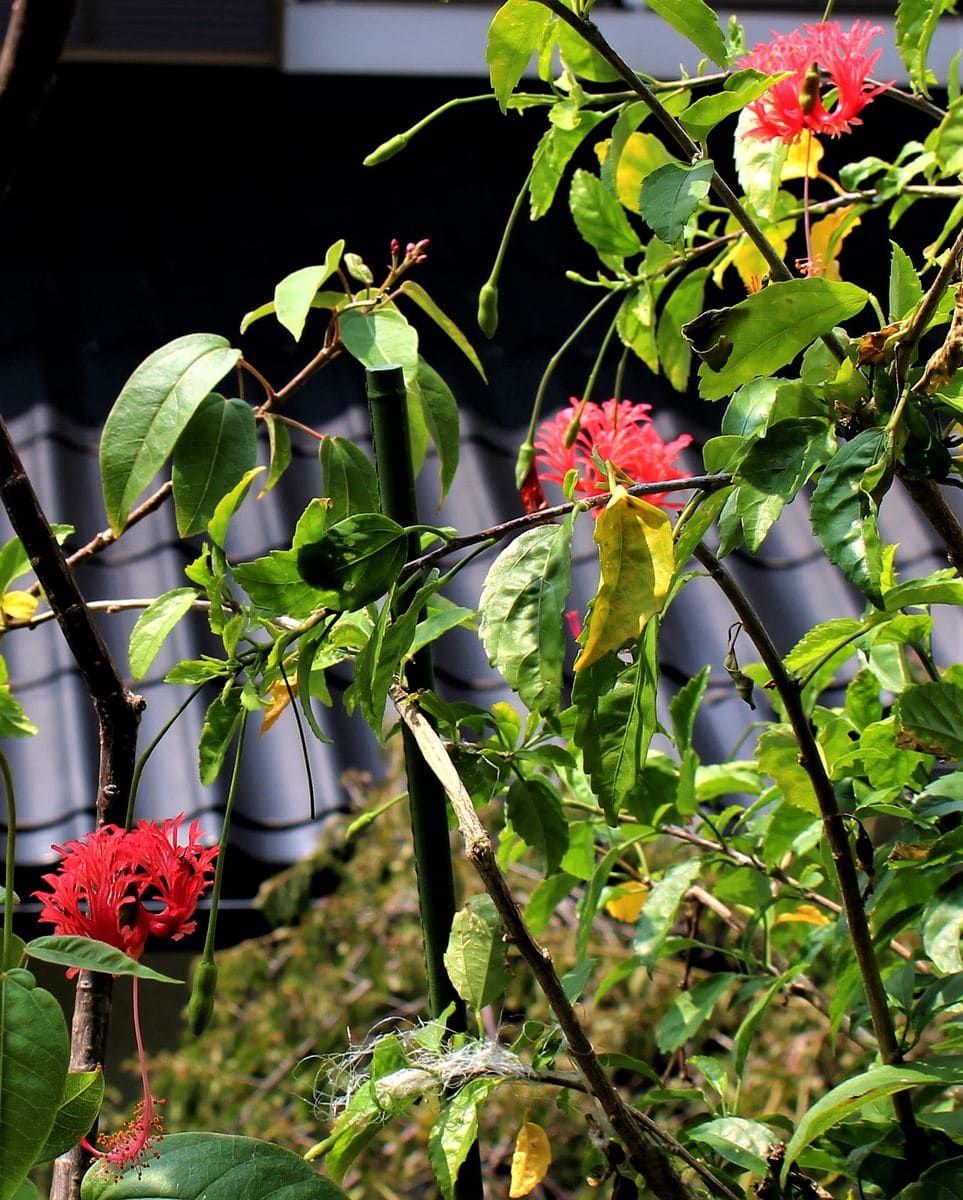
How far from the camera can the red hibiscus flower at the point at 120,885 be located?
450 millimetres

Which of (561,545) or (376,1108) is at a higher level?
(561,545)

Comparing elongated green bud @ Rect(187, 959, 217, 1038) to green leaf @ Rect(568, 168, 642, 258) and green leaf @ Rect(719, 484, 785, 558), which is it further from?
green leaf @ Rect(568, 168, 642, 258)

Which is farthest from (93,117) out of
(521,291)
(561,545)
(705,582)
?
(561,545)

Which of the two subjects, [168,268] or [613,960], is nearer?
[613,960]

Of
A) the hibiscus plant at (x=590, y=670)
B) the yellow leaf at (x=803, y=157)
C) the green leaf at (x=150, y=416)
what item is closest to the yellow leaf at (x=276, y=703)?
the hibiscus plant at (x=590, y=670)

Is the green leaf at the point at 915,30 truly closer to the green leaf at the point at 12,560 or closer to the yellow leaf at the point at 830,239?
the yellow leaf at the point at 830,239

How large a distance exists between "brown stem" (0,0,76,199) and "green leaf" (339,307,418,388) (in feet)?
0.64

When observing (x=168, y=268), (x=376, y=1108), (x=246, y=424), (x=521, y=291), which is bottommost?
(x=376, y=1108)

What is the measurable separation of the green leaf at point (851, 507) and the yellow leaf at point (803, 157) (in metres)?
0.27

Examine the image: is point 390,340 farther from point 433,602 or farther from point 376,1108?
point 376,1108

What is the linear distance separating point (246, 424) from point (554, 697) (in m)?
0.19

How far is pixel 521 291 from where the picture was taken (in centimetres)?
228

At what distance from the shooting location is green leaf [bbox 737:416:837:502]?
395mm

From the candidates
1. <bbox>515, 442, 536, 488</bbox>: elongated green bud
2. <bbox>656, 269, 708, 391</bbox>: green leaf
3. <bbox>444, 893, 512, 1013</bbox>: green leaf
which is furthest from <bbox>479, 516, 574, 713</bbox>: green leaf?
<bbox>656, 269, 708, 391</bbox>: green leaf
